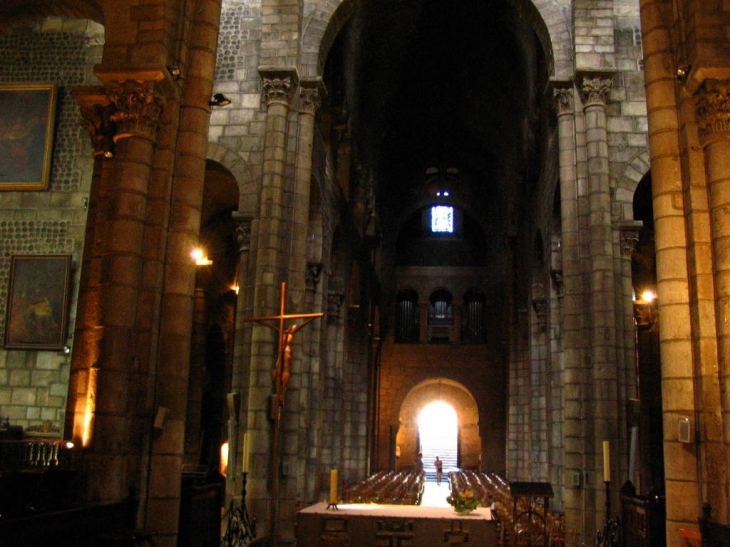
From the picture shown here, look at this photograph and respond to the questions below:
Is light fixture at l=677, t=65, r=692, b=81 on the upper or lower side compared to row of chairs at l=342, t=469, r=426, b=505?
upper

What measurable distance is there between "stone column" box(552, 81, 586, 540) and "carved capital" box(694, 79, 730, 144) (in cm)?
744

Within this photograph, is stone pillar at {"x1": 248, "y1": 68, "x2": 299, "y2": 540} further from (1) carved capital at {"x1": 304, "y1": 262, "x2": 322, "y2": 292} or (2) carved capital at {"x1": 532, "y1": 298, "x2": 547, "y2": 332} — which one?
(2) carved capital at {"x1": 532, "y1": 298, "x2": 547, "y2": 332}

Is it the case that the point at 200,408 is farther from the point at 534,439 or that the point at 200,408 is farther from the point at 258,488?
the point at 534,439

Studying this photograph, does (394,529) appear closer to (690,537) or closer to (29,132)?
(690,537)

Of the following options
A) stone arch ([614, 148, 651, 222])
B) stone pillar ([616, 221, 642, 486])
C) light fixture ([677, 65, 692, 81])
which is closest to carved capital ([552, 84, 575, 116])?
stone arch ([614, 148, 651, 222])

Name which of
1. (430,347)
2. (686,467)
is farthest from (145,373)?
(430,347)

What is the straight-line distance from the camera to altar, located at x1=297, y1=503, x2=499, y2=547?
36.5 feet

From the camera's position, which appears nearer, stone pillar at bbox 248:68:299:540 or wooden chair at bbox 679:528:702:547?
wooden chair at bbox 679:528:702:547

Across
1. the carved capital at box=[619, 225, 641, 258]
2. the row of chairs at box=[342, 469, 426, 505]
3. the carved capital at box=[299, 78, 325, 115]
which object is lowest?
the row of chairs at box=[342, 469, 426, 505]

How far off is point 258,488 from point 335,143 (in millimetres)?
11538

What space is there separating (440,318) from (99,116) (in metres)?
31.1

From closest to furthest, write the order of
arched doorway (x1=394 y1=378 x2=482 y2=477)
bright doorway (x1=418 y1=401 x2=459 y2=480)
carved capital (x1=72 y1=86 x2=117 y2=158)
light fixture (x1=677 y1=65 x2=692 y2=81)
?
light fixture (x1=677 y1=65 x2=692 y2=81) → carved capital (x1=72 y1=86 x2=117 y2=158) → arched doorway (x1=394 y1=378 x2=482 y2=477) → bright doorway (x1=418 y1=401 x2=459 y2=480)

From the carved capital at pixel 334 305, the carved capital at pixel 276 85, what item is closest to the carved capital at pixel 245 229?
the carved capital at pixel 276 85

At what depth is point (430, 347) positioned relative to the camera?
3819 centimetres
